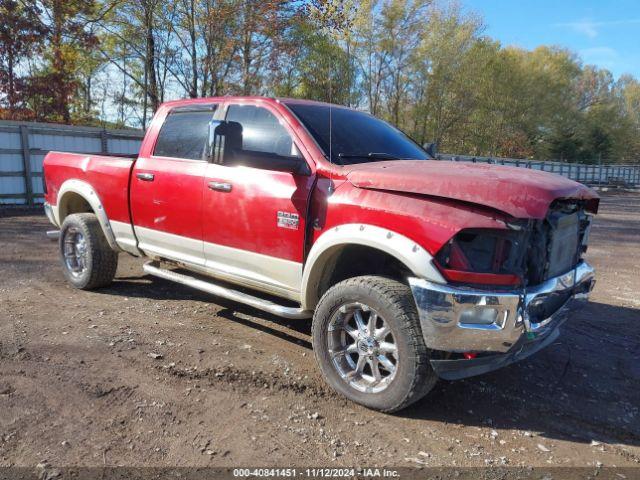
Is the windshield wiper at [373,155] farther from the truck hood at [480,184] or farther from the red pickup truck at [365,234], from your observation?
the truck hood at [480,184]

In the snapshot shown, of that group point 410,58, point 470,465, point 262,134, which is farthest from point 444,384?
point 410,58

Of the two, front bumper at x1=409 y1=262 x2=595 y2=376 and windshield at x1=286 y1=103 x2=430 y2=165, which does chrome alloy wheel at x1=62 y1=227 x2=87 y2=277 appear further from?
front bumper at x1=409 y1=262 x2=595 y2=376

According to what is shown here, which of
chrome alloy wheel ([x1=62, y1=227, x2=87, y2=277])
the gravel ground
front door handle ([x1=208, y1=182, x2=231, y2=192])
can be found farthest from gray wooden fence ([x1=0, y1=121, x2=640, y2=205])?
front door handle ([x1=208, y1=182, x2=231, y2=192])

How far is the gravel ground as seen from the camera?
2.78 metres

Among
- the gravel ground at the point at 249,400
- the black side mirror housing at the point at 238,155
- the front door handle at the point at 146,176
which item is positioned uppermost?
the black side mirror housing at the point at 238,155

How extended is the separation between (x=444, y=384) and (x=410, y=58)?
1302 inches

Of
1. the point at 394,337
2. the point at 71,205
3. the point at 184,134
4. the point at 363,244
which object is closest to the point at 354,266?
the point at 363,244

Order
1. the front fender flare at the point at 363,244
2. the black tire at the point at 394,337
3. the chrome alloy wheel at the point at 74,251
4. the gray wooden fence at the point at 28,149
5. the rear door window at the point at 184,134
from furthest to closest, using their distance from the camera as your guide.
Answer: the gray wooden fence at the point at 28,149 → the chrome alloy wheel at the point at 74,251 → the rear door window at the point at 184,134 → the black tire at the point at 394,337 → the front fender flare at the point at 363,244

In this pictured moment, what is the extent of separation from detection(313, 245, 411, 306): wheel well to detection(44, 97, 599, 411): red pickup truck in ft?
0.03

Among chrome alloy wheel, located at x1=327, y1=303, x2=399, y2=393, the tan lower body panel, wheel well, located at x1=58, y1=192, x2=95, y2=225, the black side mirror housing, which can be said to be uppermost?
the black side mirror housing

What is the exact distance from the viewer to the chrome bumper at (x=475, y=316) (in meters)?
2.78

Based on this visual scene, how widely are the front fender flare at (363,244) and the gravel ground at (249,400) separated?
70 cm

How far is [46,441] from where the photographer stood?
2779mm

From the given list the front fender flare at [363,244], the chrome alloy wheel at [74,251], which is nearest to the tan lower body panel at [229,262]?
the front fender flare at [363,244]
